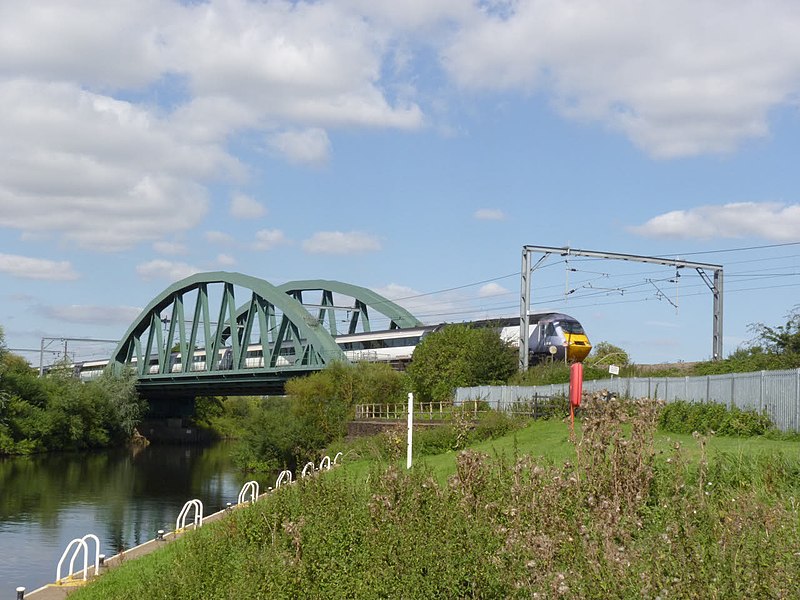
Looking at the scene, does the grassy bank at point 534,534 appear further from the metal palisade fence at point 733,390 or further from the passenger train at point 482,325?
the passenger train at point 482,325

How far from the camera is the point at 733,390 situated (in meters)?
26.8

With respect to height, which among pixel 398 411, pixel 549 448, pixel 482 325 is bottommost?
pixel 398 411

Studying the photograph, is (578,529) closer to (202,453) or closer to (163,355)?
(202,453)

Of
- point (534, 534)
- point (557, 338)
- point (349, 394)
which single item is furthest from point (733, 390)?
point (349, 394)

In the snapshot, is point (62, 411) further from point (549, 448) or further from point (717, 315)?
point (549, 448)

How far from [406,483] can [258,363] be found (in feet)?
254

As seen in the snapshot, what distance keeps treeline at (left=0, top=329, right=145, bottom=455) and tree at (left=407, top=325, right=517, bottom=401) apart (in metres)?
33.9

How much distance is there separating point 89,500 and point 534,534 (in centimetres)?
3566

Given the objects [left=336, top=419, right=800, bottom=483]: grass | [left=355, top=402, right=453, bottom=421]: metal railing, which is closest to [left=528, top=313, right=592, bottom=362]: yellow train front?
[left=355, top=402, right=453, bottom=421]: metal railing

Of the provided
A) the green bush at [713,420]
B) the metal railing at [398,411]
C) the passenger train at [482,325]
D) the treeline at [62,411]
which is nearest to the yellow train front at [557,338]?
the passenger train at [482,325]

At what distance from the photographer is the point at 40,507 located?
1484 inches

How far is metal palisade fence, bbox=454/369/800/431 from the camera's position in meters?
23.4

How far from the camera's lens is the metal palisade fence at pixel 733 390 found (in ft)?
76.6

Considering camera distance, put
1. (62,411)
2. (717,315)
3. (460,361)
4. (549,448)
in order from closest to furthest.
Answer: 1. (549,448)
2. (717,315)
3. (460,361)
4. (62,411)
